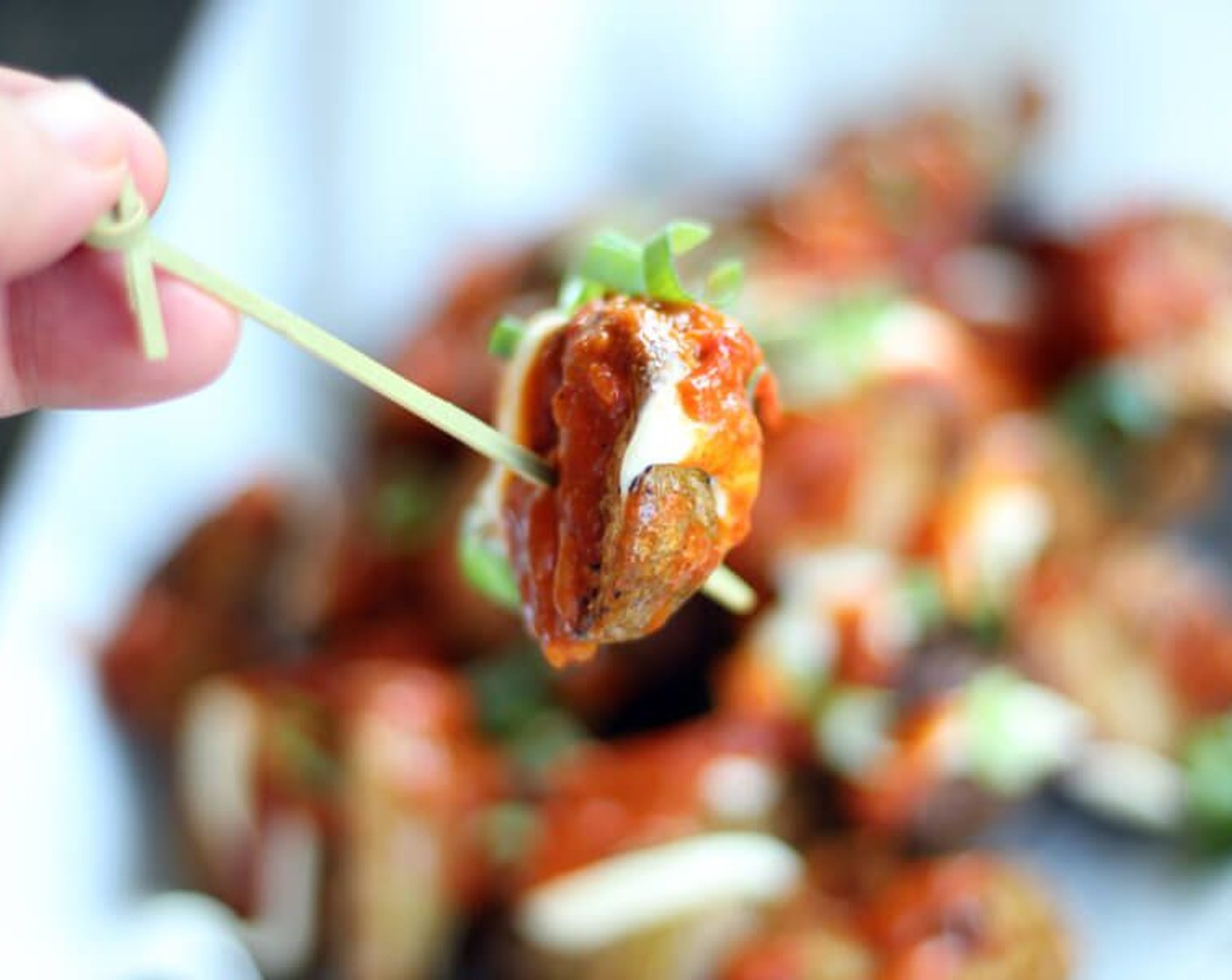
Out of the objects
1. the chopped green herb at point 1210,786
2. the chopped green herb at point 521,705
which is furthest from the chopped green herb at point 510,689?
the chopped green herb at point 1210,786

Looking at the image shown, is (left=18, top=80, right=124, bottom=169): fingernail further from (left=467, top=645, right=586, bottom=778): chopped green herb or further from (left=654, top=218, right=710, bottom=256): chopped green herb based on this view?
(left=467, top=645, right=586, bottom=778): chopped green herb

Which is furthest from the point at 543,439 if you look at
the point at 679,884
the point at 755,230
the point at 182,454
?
the point at 755,230

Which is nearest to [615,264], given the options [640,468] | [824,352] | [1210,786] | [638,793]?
[640,468]

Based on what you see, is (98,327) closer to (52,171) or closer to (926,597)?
(52,171)

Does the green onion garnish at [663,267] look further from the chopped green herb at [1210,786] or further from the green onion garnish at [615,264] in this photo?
the chopped green herb at [1210,786]

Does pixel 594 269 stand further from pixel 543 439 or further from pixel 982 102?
pixel 982 102

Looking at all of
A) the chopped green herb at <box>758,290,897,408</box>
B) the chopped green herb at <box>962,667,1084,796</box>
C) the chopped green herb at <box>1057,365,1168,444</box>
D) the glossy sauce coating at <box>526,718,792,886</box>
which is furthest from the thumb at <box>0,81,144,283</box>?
the chopped green herb at <box>1057,365,1168,444</box>
